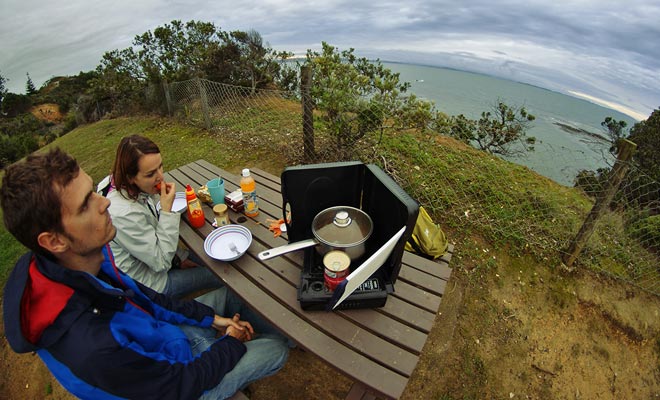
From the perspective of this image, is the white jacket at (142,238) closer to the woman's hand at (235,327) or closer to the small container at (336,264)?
the woman's hand at (235,327)

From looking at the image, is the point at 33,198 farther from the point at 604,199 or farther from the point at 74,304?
the point at 604,199

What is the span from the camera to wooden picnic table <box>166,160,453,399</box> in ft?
4.02

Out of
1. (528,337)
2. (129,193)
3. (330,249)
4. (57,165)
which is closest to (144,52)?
(129,193)

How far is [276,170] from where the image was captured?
4.63 metres

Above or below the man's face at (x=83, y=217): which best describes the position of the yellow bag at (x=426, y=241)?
below

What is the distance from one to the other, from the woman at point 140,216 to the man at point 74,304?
0.40m

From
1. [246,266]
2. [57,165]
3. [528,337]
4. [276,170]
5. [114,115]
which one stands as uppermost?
[57,165]

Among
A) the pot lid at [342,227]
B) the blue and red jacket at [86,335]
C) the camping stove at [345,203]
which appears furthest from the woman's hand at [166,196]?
the pot lid at [342,227]

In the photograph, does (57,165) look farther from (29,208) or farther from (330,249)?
(330,249)

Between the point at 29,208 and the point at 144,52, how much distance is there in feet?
31.4

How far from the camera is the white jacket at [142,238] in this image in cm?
171

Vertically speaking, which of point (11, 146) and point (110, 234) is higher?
point (110, 234)

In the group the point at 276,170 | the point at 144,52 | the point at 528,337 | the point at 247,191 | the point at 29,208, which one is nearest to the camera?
the point at 29,208

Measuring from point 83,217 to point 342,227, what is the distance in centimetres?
110
